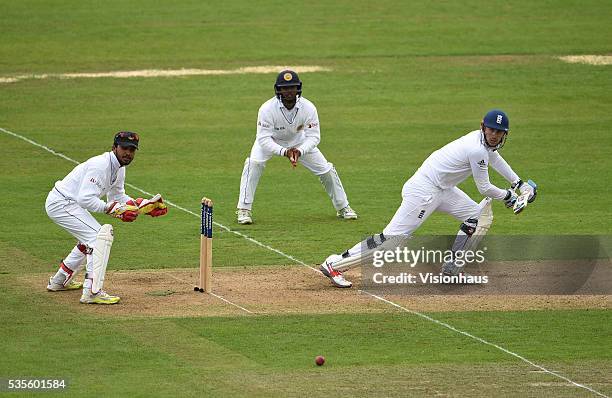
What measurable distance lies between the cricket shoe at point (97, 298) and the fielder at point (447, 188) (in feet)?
8.66

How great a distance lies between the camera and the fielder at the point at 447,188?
15141 mm

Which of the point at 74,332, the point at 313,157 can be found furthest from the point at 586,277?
the point at 74,332

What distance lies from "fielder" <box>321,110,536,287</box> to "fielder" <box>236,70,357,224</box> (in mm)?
3669

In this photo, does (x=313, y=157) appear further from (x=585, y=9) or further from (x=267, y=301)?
(x=585, y=9)

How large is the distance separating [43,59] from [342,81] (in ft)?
28.1

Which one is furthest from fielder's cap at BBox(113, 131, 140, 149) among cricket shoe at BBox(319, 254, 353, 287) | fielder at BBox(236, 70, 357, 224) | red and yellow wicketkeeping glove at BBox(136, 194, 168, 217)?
fielder at BBox(236, 70, 357, 224)

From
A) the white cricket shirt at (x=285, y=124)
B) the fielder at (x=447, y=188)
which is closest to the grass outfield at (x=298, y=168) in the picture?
the fielder at (x=447, y=188)

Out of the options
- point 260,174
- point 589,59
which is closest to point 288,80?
point 260,174

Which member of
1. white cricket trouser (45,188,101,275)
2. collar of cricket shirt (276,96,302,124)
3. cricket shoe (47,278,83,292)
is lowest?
cricket shoe (47,278,83,292)

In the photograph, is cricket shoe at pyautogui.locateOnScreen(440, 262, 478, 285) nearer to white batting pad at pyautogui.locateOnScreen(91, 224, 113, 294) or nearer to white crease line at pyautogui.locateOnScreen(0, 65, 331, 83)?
white batting pad at pyautogui.locateOnScreen(91, 224, 113, 294)

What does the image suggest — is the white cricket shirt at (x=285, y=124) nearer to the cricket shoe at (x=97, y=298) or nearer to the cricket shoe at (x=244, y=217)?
the cricket shoe at (x=244, y=217)

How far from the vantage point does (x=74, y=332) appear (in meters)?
13.4

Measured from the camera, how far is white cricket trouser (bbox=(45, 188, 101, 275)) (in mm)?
14648

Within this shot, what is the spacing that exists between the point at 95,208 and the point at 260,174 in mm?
5641
